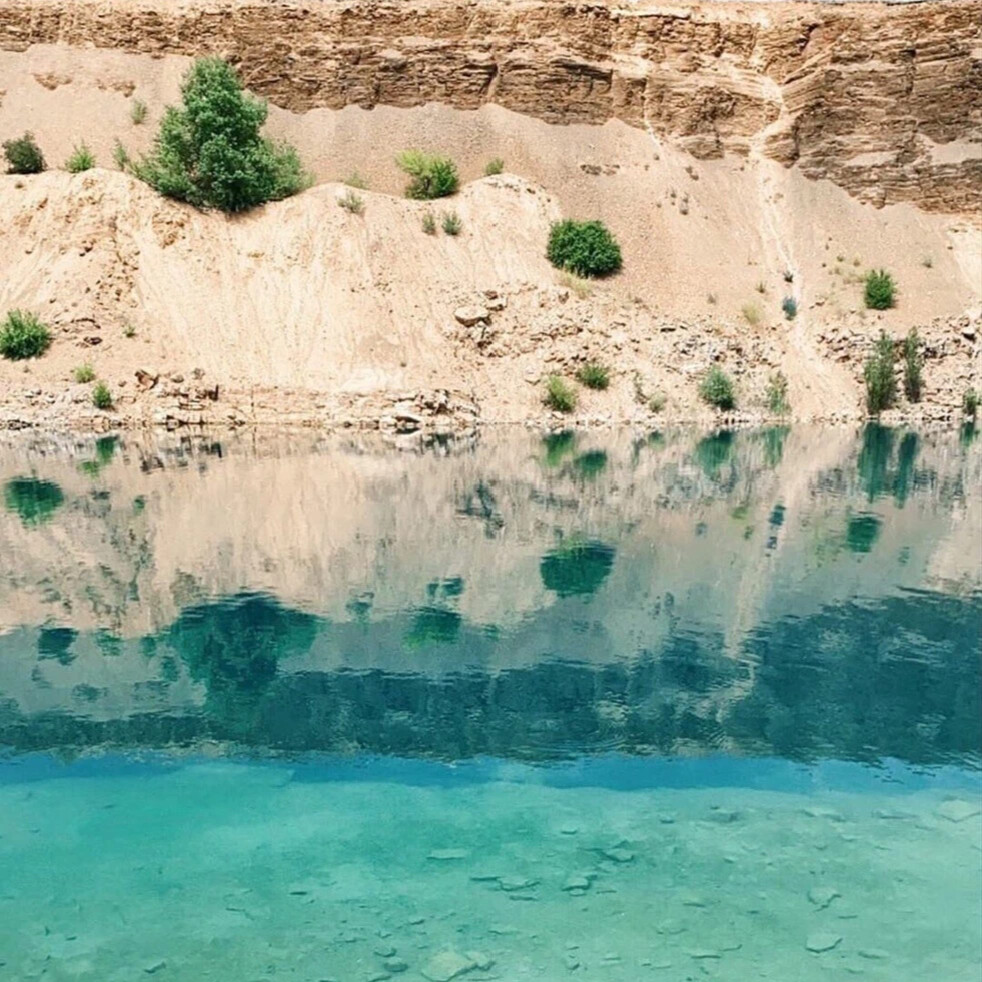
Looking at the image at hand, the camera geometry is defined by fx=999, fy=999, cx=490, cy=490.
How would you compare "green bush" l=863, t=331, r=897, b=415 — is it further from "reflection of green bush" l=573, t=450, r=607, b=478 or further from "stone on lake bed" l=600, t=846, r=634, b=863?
"stone on lake bed" l=600, t=846, r=634, b=863

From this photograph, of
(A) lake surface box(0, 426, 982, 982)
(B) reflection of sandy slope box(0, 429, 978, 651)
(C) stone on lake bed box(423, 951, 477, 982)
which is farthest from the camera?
(B) reflection of sandy slope box(0, 429, 978, 651)

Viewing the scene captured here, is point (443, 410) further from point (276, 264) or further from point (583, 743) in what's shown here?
point (583, 743)

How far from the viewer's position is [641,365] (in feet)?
119

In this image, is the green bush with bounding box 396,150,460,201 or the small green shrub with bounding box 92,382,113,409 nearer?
the small green shrub with bounding box 92,382,113,409

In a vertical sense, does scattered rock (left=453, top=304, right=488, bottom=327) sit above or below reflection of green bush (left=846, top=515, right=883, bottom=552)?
above

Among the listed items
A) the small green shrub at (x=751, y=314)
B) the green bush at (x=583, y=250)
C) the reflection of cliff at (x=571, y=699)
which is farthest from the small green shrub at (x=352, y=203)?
the reflection of cliff at (x=571, y=699)

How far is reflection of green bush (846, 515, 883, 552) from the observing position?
16109mm

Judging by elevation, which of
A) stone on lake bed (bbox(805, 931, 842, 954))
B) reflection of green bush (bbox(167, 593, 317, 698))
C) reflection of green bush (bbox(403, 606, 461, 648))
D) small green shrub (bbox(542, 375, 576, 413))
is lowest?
reflection of green bush (bbox(167, 593, 317, 698))

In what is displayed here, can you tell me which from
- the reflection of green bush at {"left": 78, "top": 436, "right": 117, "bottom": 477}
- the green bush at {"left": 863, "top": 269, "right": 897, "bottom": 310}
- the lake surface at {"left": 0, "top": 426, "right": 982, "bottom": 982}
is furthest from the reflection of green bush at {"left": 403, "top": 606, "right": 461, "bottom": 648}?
the green bush at {"left": 863, "top": 269, "right": 897, "bottom": 310}

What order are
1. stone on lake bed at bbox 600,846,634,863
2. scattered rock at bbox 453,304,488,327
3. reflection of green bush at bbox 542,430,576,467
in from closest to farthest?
stone on lake bed at bbox 600,846,634,863 < reflection of green bush at bbox 542,430,576,467 < scattered rock at bbox 453,304,488,327

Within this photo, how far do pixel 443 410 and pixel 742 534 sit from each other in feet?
56.6

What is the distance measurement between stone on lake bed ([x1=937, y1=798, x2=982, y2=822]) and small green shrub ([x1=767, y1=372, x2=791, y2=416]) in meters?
30.3

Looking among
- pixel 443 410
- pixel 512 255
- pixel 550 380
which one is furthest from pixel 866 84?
pixel 443 410

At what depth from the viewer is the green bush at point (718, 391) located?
117 feet
